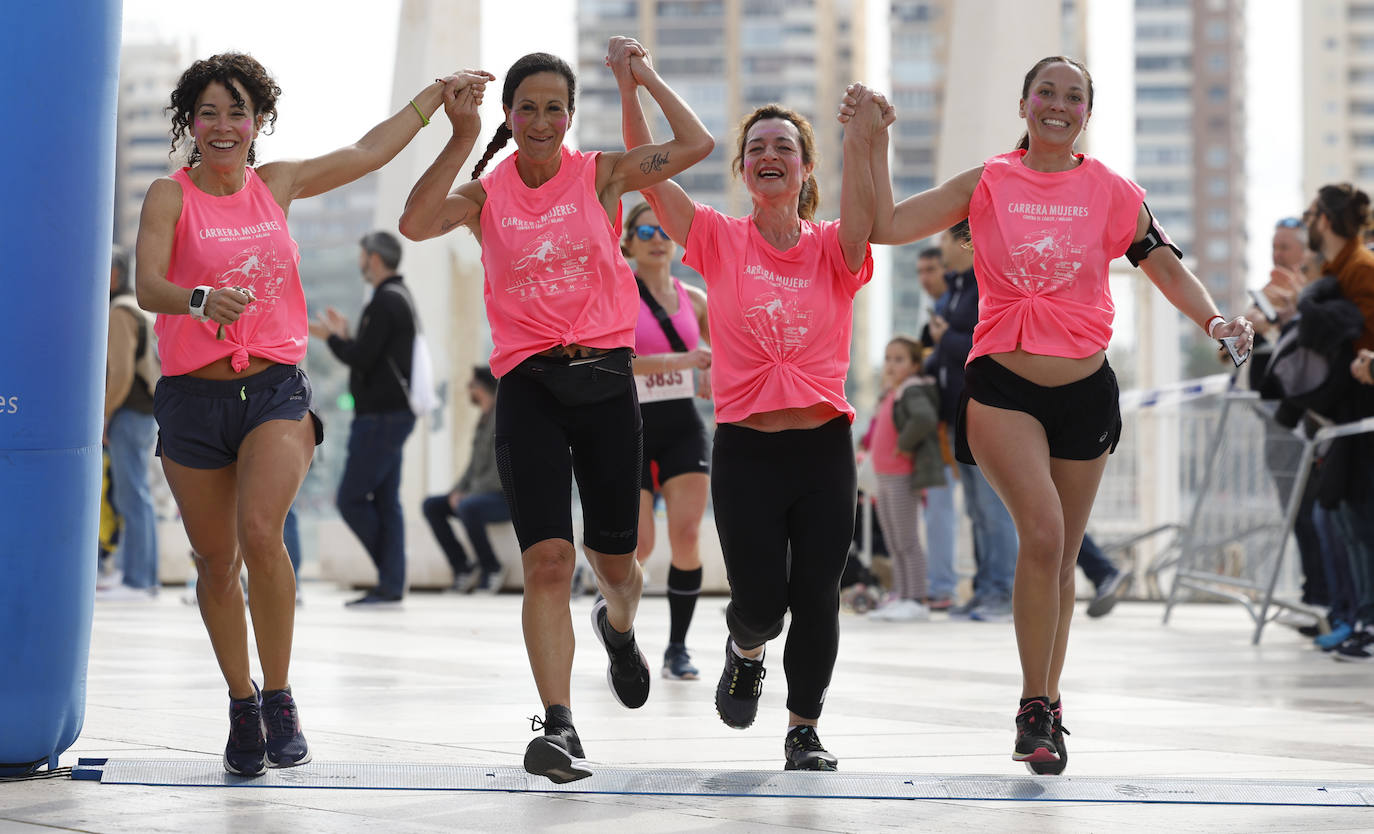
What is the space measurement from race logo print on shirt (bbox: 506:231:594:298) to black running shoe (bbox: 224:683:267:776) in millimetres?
1368

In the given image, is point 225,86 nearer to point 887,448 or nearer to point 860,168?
point 860,168

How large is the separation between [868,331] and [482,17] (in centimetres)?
498

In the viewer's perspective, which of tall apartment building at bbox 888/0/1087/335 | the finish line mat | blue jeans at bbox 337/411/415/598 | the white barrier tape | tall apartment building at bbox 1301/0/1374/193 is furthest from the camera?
tall apartment building at bbox 1301/0/1374/193

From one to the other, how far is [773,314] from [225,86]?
66.3 inches

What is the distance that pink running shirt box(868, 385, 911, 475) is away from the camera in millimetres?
12461

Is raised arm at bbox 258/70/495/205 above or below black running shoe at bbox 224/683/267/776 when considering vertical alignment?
above

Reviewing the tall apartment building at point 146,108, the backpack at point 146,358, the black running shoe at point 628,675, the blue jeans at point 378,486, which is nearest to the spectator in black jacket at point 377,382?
the blue jeans at point 378,486

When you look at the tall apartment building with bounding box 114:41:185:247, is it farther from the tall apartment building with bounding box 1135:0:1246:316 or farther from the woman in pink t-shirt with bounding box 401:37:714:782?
the woman in pink t-shirt with bounding box 401:37:714:782

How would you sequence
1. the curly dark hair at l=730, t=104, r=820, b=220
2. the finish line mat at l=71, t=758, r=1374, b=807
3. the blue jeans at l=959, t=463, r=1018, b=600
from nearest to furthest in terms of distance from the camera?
the finish line mat at l=71, t=758, r=1374, b=807, the curly dark hair at l=730, t=104, r=820, b=220, the blue jeans at l=959, t=463, r=1018, b=600

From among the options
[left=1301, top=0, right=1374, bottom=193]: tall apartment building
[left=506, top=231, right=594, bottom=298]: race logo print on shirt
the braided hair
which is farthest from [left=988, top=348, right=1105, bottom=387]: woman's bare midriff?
[left=1301, top=0, right=1374, bottom=193]: tall apartment building

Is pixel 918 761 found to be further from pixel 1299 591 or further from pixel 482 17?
pixel 482 17

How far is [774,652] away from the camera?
31.0 feet

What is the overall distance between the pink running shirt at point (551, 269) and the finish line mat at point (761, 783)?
3.94 feet

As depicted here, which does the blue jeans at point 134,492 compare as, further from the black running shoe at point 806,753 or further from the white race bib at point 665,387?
the black running shoe at point 806,753
